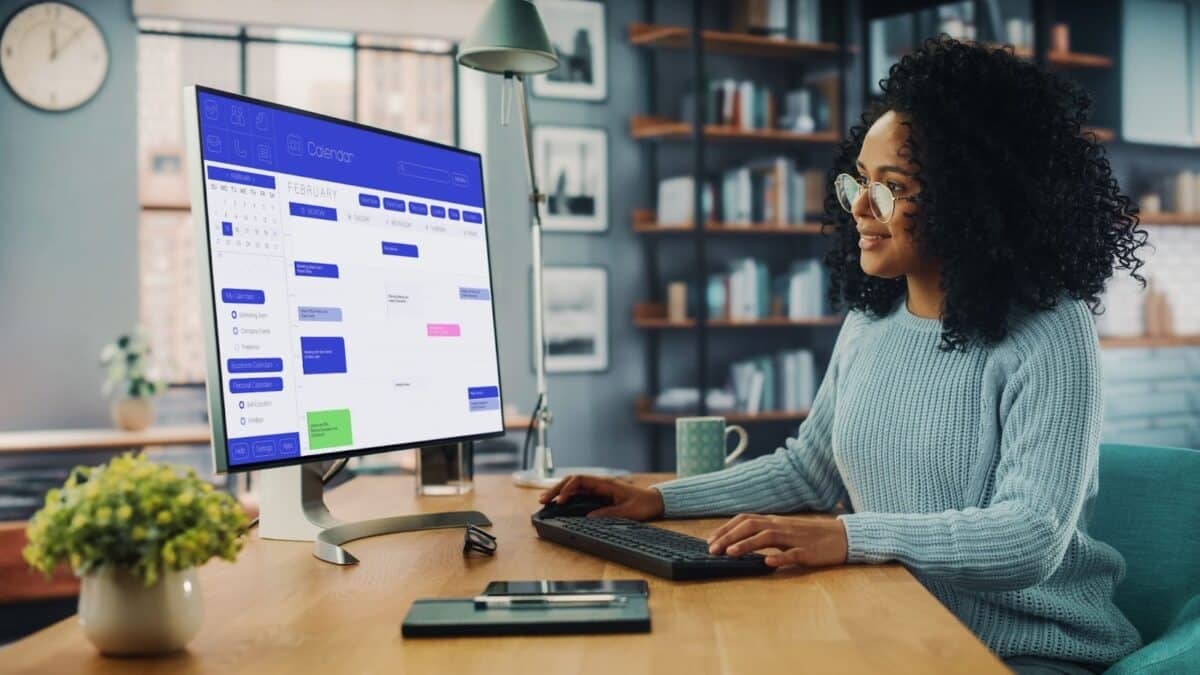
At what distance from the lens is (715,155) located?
211 inches

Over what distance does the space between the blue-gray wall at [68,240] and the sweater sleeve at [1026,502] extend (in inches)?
162

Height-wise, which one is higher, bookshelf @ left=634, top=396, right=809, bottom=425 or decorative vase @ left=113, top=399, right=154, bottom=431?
decorative vase @ left=113, top=399, right=154, bottom=431

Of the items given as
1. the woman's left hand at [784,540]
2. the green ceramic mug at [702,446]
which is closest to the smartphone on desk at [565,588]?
the woman's left hand at [784,540]

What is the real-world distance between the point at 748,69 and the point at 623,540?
4510mm

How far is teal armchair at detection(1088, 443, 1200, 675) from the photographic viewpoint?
1.53 metres

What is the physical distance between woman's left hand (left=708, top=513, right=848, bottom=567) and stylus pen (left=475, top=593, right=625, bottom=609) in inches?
7.9

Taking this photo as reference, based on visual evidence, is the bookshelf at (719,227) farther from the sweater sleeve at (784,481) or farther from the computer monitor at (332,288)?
the computer monitor at (332,288)

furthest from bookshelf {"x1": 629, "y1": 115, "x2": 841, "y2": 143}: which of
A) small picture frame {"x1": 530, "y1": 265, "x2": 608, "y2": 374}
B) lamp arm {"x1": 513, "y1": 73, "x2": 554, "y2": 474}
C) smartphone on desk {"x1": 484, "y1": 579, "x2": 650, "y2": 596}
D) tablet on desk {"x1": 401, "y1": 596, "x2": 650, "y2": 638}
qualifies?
tablet on desk {"x1": 401, "y1": 596, "x2": 650, "y2": 638}

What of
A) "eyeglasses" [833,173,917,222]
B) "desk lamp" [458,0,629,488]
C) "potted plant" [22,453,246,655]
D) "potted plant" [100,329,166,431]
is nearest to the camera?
"potted plant" [22,453,246,655]

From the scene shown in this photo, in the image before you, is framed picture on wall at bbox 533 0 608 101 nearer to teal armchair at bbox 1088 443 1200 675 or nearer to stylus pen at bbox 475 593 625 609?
teal armchair at bbox 1088 443 1200 675

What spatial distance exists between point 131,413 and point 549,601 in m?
3.77

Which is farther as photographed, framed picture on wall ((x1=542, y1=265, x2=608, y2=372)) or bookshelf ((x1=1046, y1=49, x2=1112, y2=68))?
bookshelf ((x1=1046, y1=49, x2=1112, y2=68))

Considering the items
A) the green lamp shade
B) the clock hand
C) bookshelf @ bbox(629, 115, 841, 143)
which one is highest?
the clock hand

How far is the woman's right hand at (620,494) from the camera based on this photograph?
1.53 meters
